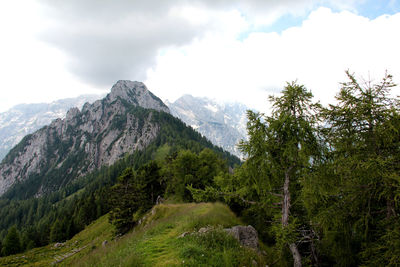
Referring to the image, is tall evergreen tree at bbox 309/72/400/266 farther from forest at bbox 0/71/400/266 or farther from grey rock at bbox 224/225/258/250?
grey rock at bbox 224/225/258/250

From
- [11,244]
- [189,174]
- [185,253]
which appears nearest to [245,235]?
[185,253]

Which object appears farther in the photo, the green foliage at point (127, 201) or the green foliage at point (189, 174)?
the green foliage at point (189, 174)

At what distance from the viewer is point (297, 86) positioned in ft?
30.3

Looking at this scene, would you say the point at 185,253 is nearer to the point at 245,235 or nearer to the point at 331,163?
the point at 245,235

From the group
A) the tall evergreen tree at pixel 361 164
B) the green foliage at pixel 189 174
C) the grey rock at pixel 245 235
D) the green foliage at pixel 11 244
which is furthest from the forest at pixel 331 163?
the green foliage at pixel 11 244

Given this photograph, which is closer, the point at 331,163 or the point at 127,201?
the point at 331,163

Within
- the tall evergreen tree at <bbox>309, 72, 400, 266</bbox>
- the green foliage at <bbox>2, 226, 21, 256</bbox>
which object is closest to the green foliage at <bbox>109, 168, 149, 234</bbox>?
the tall evergreen tree at <bbox>309, 72, 400, 266</bbox>

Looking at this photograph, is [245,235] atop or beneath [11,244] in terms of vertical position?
atop

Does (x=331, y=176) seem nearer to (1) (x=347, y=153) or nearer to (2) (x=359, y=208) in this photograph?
(1) (x=347, y=153)

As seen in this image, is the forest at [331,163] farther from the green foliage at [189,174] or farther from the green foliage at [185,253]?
the green foliage at [189,174]

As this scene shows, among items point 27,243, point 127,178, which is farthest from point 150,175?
point 27,243

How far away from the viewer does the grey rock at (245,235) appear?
10.8m

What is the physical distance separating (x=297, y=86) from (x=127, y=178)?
40.3m

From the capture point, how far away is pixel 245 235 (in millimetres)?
11570
